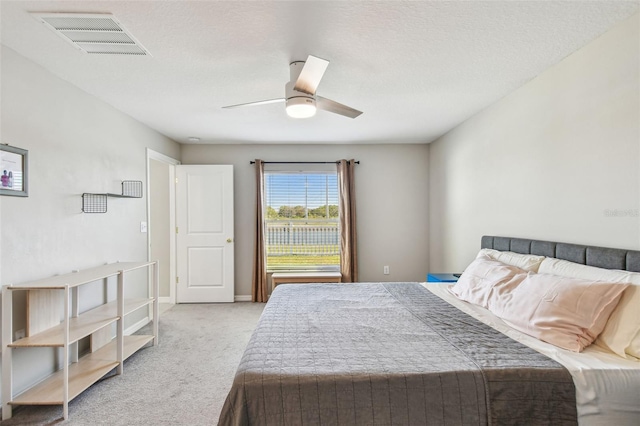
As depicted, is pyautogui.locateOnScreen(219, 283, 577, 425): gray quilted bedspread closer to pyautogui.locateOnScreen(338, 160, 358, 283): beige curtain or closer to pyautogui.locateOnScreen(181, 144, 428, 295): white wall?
pyautogui.locateOnScreen(338, 160, 358, 283): beige curtain

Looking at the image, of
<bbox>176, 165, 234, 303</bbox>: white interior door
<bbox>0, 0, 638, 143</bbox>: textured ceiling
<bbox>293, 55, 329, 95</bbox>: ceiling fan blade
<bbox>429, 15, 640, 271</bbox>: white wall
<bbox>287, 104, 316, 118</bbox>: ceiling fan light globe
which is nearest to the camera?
<bbox>0, 0, 638, 143</bbox>: textured ceiling

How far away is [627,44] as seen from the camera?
5.80ft

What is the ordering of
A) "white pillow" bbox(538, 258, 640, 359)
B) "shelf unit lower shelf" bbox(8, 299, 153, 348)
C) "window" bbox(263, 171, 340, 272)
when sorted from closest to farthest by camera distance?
"white pillow" bbox(538, 258, 640, 359) < "shelf unit lower shelf" bbox(8, 299, 153, 348) < "window" bbox(263, 171, 340, 272)

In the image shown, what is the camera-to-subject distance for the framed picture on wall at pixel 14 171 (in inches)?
79.0

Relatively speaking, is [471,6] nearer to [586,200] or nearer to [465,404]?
[586,200]

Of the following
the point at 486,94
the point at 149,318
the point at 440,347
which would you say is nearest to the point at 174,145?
the point at 149,318

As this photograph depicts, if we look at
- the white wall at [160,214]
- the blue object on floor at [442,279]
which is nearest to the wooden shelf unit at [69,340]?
the white wall at [160,214]

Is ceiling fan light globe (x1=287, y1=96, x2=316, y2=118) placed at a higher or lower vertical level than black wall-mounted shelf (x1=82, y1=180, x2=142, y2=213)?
higher

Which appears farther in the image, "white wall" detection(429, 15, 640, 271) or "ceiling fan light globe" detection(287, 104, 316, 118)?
"ceiling fan light globe" detection(287, 104, 316, 118)

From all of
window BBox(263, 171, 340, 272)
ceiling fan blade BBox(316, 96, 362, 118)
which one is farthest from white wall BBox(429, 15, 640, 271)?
window BBox(263, 171, 340, 272)

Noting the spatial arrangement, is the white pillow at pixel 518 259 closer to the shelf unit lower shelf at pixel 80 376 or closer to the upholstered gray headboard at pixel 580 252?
the upholstered gray headboard at pixel 580 252

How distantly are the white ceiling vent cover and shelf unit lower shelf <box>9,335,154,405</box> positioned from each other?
2326mm

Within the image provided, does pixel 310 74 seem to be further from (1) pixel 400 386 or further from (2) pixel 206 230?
(2) pixel 206 230

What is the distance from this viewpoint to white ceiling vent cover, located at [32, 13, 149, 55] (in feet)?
5.68
